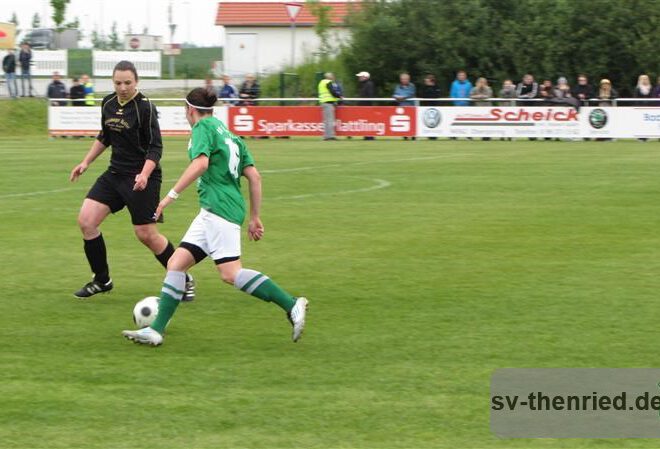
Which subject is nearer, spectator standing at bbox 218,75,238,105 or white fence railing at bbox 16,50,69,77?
spectator standing at bbox 218,75,238,105

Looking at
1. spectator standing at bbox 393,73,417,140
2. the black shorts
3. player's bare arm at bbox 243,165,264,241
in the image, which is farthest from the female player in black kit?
spectator standing at bbox 393,73,417,140

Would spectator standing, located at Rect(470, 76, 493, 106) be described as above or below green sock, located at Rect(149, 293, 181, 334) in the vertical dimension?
below

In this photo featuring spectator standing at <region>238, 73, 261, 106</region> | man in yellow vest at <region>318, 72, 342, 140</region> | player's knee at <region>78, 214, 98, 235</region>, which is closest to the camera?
player's knee at <region>78, 214, 98, 235</region>

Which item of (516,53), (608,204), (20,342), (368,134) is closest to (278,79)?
(516,53)

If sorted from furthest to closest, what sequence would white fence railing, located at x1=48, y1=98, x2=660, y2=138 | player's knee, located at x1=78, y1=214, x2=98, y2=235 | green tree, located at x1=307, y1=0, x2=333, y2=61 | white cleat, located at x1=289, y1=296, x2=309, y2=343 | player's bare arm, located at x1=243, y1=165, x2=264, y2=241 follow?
green tree, located at x1=307, y1=0, x2=333, y2=61
white fence railing, located at x1=48, y1=98, x2=660, y2=138
player's knee, located at x1=78, y1=214, x2=98, y2=235
player's bare arm, located at x1=243, y1=165, x2=264, y2=241
white cleat, located at x1=289, y1=296, x2=309, y2=343

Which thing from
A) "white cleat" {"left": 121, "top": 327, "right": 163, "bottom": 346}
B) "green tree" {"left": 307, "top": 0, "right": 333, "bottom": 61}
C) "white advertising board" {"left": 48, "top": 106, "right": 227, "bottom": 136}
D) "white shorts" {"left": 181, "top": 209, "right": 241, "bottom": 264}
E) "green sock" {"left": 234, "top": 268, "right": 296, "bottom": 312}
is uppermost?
"green tree" {"left": 307, "top": 0, "right": 333, "bottom": 61}

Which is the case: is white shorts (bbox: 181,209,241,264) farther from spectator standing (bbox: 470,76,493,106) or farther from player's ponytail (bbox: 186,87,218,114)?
spectator standing (bbox: 470,76,493,106)

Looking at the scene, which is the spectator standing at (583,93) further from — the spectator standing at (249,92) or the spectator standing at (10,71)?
the spectator standing at (10,71)

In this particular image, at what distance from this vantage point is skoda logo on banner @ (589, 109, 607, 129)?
33.5 m

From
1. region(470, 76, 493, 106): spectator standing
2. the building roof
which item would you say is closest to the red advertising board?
region(470, 76, 493, 106): spectator standing

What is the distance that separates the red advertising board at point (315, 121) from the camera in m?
35.2

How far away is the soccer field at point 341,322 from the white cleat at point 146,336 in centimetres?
10

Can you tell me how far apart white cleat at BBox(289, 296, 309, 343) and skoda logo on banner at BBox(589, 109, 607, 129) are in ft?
87.3

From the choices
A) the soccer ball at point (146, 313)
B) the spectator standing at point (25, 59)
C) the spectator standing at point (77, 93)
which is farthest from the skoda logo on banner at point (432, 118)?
the soccer ball at point (146, 313)
